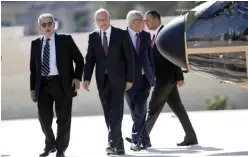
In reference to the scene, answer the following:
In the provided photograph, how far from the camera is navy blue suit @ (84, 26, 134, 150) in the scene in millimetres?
7664

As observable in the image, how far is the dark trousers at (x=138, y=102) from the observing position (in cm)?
826

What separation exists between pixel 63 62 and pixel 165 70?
1449 mm

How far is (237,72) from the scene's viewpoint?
681cm

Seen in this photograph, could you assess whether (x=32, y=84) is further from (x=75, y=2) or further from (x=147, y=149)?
(x=75, y=2)

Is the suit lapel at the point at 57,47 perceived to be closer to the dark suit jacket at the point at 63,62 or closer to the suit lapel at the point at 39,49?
the dark suit jacket at the point at 63,62

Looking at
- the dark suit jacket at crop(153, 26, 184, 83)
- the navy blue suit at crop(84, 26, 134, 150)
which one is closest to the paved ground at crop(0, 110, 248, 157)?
the navy blue suit at crop(84, 26, 134, 150)

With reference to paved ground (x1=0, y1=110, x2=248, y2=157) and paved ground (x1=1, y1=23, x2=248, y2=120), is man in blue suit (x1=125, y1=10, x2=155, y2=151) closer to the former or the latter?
paved ground (x1=0, y1=110, x2=248, y2=157)

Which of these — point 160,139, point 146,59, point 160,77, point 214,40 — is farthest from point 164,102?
point 214,40

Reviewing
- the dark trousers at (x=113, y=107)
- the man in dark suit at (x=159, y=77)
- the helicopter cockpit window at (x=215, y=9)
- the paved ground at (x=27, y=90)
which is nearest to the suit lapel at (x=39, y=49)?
the dark trousers at (x=113, y=107)

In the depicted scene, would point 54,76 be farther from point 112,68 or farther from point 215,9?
point 215,9

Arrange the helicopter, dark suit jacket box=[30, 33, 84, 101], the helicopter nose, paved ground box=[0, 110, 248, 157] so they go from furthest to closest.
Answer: paved ground box=[0, 110, 248, 157], dark suit jacket box=[30, 33, 84, 101], the helicopter nose, the helicopter

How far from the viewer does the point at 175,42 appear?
6984 millimetres

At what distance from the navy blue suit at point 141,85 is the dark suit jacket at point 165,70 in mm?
152

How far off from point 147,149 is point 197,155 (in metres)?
0.83
